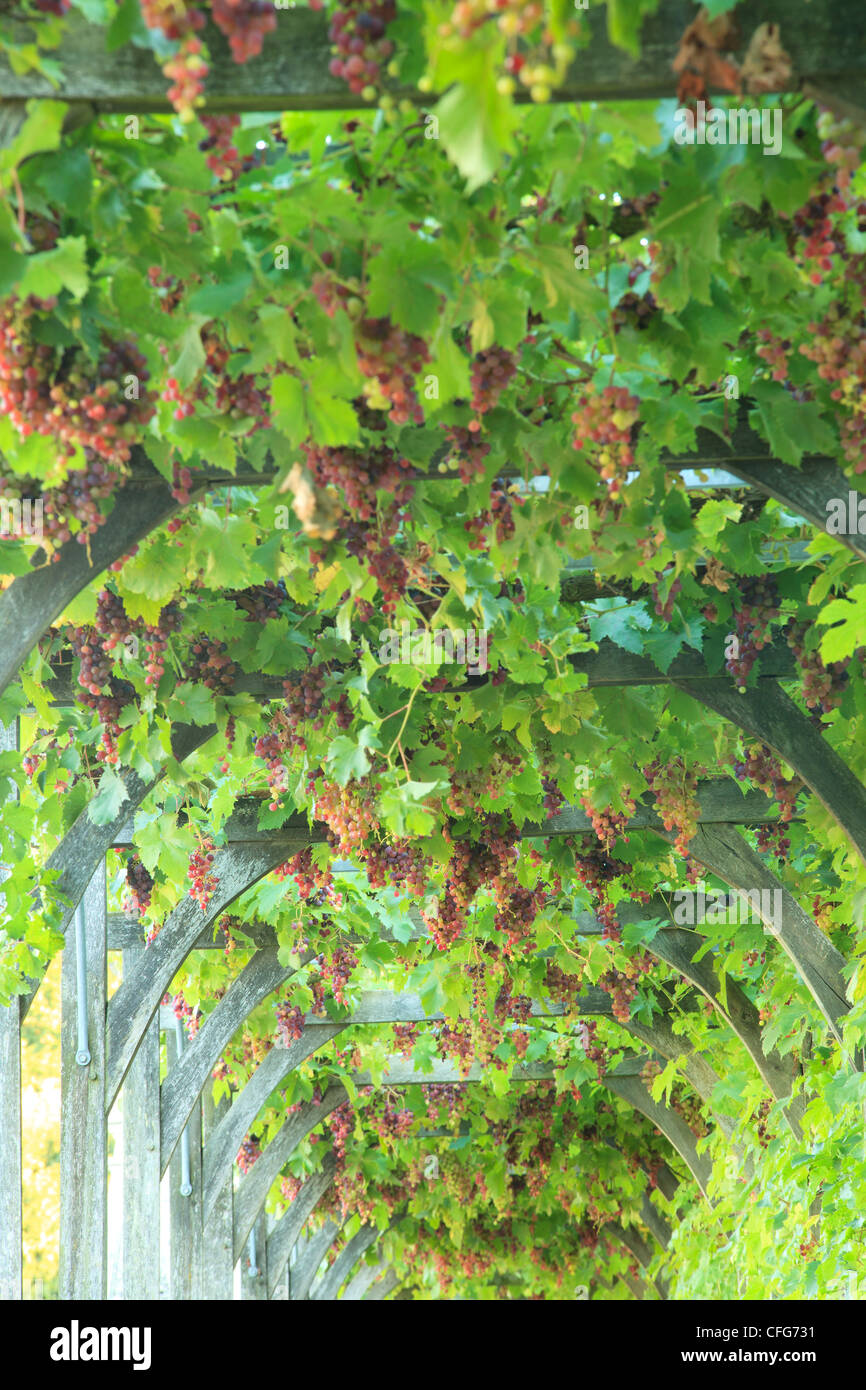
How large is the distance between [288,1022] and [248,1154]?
2.14 m

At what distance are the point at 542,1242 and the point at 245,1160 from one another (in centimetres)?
638

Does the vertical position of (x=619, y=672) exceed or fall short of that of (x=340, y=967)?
it falls short

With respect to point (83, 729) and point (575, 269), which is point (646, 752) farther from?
point (575, 269)

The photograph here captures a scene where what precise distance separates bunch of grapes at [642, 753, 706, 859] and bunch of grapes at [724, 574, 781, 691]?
51.1 inches

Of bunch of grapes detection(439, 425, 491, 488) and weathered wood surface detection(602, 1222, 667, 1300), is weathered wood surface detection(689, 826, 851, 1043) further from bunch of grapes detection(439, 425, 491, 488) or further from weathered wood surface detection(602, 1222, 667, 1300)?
weathered wood surface detection(602, 1222, 667, 1300)

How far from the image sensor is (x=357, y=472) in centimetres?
303

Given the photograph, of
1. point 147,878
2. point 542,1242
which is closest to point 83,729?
point 147,878

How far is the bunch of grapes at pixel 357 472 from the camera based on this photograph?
9.84 feet

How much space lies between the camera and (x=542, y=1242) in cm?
1662

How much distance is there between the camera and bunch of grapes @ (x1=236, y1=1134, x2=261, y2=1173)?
1125 cm

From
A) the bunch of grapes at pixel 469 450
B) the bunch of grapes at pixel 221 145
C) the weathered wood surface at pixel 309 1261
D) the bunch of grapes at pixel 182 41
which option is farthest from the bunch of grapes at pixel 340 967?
the weathered wood surface at pixel 309 1261

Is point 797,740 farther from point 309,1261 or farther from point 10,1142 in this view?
point 309,1261

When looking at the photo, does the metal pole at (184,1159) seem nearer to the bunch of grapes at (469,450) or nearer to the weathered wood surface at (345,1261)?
the bunch of grapes at (469,450)

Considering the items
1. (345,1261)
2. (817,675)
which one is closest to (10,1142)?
(817,675)
